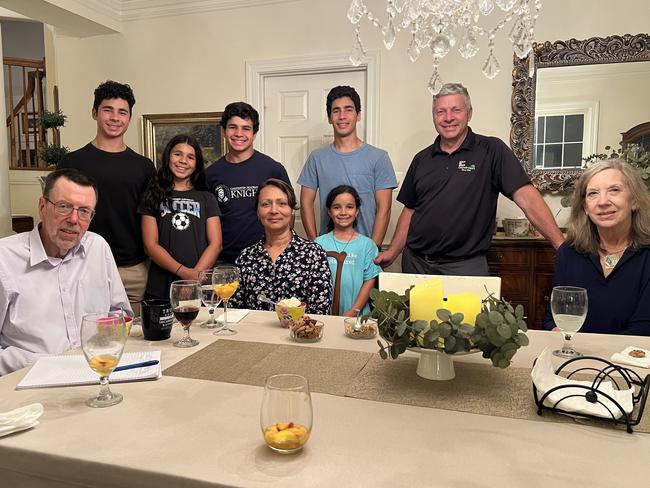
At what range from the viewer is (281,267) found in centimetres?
215

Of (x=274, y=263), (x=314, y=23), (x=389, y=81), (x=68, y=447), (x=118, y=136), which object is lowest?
(x=68, y=447)

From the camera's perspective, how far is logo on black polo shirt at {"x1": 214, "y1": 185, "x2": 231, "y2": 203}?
2906 mm

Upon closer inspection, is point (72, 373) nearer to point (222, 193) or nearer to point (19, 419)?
point (19, 419)

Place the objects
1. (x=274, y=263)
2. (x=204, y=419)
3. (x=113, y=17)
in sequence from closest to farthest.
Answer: (x=204, y=419)
(x=274, y=263)
(x=113, y=17)

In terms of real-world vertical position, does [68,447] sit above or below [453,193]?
below

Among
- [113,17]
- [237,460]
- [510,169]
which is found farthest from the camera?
[113,17]

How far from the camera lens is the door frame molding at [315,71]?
13.2ft

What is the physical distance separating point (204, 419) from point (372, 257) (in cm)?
181

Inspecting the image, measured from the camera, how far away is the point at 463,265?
2.77m

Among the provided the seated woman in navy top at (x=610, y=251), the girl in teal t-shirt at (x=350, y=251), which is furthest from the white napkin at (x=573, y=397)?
the girl in teal t-shirt at (x=350, y=251)

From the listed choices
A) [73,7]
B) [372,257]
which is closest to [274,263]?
[372,257]

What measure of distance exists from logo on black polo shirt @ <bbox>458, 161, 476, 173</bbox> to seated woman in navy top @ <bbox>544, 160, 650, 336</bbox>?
0.83 meters

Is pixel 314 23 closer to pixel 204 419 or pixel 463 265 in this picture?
pixel 463 265

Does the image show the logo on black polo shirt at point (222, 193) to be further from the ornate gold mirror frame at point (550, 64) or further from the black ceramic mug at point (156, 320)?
the ornate gold mirror frame at point (550, 64)
